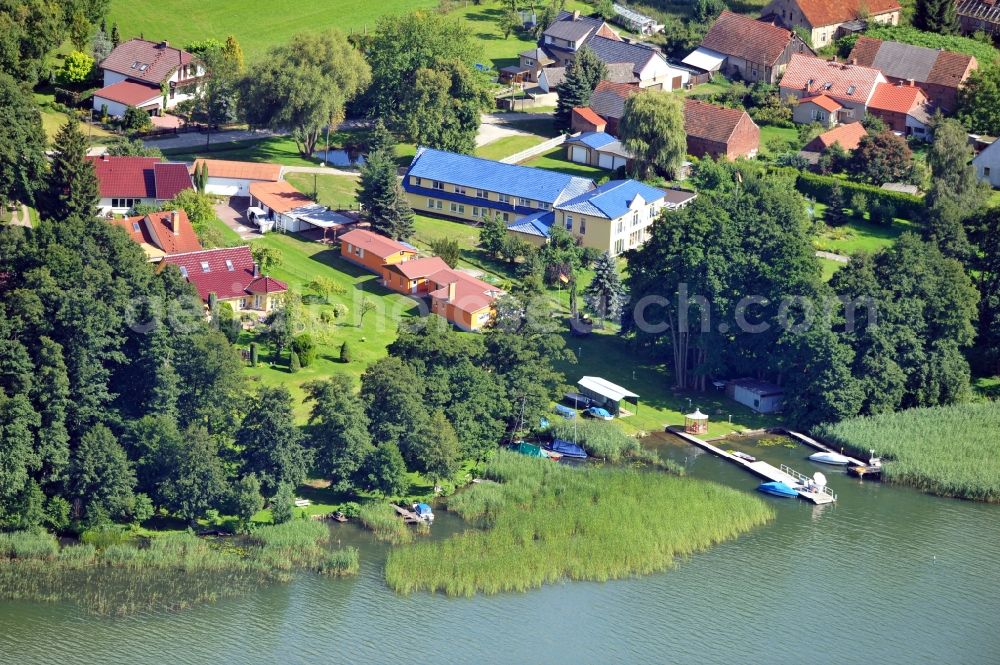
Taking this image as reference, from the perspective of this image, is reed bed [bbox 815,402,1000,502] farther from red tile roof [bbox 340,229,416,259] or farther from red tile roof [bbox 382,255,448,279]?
red tile roof [bbox 340,229,416,259]

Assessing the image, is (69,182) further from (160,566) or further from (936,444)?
(936,444)

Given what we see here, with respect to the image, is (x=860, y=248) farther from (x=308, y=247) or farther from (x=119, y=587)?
(x=119, y=587)

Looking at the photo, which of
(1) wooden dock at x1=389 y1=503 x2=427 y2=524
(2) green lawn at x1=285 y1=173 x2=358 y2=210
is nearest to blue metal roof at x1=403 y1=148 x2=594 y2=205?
(2) green lawn at x1=285 y1=173 x2=358 y2=210

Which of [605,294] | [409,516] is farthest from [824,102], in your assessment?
[409,516]

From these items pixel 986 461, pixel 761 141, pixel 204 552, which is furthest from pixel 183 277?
pixel 761 141

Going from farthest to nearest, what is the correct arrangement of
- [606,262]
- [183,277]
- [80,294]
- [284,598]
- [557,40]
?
1. [557,40]
2. [606,262]
3. [183,277]
4. [80,294]
5. [284,598]
